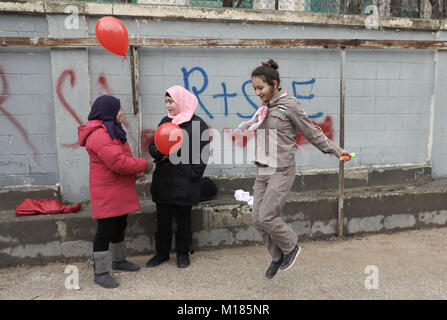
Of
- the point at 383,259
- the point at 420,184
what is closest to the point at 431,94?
the point at 420,184

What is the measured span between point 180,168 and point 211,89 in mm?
1457

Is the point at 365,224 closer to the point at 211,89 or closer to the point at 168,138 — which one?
the point at 211,89

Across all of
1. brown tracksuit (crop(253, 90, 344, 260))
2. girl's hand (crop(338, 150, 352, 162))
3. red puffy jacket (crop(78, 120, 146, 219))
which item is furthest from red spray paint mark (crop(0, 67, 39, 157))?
girl's hand (crop(338, 150, 352, 162))

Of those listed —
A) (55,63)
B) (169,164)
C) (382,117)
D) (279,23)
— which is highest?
(279,23)

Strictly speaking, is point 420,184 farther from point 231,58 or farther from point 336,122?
point 231,58

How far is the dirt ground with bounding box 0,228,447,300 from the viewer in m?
3.19

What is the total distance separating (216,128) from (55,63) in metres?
1.89

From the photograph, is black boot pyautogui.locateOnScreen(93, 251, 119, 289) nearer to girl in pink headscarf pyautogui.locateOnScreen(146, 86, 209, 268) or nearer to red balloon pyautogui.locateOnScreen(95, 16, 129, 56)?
girl in pink headscarf pyautogui.locateOnScreen(146, 86, 209, 268)

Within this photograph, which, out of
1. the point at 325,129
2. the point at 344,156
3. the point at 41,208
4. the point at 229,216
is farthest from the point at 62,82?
the point at 325,129

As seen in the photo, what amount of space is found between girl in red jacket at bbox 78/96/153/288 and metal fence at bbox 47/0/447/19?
250cm

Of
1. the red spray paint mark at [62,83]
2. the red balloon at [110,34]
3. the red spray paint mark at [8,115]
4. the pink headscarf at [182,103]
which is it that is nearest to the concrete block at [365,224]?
the pink headscarf at [182,103]

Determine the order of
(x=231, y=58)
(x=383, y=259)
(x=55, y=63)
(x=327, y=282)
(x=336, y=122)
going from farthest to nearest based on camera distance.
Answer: (x=336, y=122)
(x=231, y=58)
(x=55, y=63)
(x=383, y=259)
(x=327, y=282)

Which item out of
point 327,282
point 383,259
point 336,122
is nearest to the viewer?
point 327,282

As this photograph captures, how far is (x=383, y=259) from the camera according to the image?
3.90 metres
